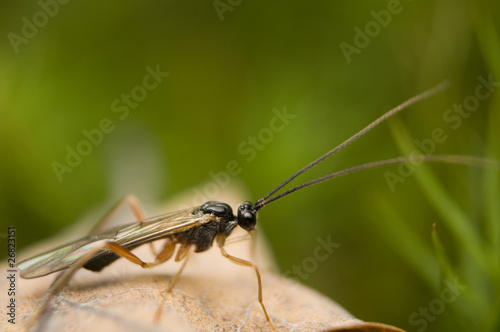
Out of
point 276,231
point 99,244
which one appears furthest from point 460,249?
point 99,244

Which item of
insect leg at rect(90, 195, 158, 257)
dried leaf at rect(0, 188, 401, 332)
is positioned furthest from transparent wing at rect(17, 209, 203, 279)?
insect leg at rect(90, 195, 158, 257)

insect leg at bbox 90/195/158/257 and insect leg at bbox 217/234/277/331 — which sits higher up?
insect leg at bbox 90/195/158/257

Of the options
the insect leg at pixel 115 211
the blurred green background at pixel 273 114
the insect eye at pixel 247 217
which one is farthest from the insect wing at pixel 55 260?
the blurred green background at pixel 273 114

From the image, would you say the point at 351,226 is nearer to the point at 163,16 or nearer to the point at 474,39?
the point at 474,39

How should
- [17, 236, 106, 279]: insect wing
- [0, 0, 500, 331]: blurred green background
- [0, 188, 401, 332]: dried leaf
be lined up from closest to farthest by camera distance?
[0, 188, 401, 332]: dried leaf
[17, 236, 106, 279]: insect wing
[0, 0, 500, 331]: blurred green background

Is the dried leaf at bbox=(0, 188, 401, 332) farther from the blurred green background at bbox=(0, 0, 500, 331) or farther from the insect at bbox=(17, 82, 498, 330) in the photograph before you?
the blurred green background at bbox=(0, 0, 500, 331)

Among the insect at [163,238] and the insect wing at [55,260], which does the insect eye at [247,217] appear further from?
the insect wing at [55,260]
